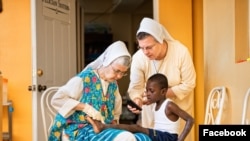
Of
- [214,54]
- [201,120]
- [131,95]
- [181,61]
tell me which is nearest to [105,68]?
[131,95]

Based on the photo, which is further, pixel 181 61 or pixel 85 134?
pixel 181 61

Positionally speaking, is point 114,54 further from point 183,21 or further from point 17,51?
point 17,51

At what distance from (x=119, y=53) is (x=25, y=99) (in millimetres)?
2149

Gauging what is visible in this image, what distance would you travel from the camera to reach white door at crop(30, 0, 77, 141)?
3732mm

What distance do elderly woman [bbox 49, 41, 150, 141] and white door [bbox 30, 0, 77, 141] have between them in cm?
156

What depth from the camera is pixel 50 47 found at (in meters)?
3.98

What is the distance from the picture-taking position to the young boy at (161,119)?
204 centimetres

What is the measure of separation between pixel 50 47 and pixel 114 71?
1925 mm

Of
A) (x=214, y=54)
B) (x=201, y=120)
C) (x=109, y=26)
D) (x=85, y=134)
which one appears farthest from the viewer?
(x=109, y=26)

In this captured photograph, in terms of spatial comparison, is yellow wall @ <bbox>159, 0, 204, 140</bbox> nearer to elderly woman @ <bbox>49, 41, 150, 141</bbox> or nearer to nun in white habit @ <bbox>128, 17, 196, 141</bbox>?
nun in white habit @ <bbox>128, 17, 196, 141</bbox>

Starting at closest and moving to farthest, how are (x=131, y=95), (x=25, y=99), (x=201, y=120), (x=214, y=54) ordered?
(x=131, y=95), (x=214, y=54), (x=201, y=120), (x=25, y=99)

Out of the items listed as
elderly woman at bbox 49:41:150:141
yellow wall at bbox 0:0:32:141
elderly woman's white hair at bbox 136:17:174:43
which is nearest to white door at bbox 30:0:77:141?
yellow wall at bbox 0:0:32:141

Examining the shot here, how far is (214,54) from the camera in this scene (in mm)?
3174

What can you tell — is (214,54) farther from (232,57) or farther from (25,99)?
(25,99)
